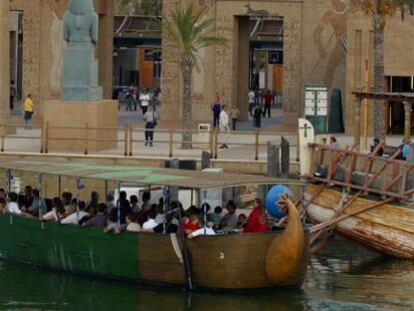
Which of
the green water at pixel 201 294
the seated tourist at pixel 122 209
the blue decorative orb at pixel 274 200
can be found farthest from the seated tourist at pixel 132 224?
the blue decorative orb at pixel 274 200

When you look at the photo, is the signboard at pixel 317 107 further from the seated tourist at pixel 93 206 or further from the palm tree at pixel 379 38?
the seated tourist at pixel 93 206

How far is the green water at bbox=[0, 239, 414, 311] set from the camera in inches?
1101

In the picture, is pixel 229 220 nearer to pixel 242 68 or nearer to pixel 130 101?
pixel 242 68

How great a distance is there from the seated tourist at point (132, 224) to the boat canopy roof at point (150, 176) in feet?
2.44

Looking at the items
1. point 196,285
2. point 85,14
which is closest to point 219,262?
point 196,285

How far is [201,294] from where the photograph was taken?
28.4 meters

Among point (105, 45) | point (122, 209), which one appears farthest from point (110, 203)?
point (105, 45)

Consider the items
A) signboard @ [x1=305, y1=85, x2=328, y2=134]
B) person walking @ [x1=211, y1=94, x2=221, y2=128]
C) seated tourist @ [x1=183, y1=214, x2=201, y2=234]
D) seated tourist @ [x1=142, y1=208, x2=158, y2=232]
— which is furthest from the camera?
person walking @ [x1=211, y1=94, x2=221, y2=128]

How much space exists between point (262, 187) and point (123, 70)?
66.2 metres

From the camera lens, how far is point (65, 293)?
2923 centimetres

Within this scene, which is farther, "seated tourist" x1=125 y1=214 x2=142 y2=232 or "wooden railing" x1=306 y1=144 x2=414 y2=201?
"wooden railing" x1=306 y1=144 x2=414 y2=201

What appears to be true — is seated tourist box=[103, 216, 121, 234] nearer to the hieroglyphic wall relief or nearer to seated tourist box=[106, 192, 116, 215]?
seated tourist box=[106, 192, 116, 215]

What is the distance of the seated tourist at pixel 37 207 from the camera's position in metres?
31.7

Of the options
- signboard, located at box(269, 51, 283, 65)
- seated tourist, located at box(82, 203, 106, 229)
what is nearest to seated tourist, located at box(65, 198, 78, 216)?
seated tourist, located at box(82, 203, 106, 229)
